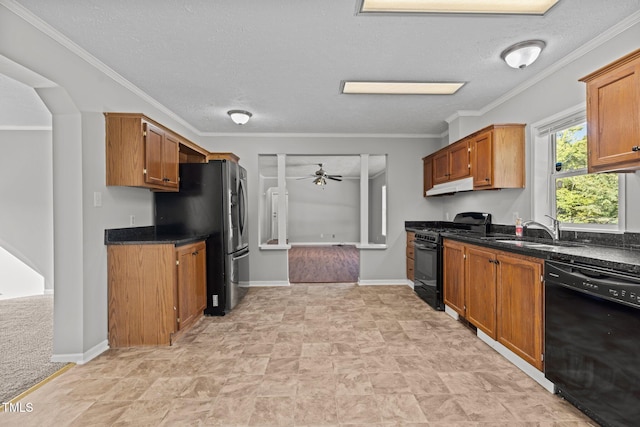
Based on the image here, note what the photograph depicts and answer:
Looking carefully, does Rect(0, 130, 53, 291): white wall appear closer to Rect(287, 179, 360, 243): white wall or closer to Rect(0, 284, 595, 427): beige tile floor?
Rect(0, 284, 595, 427): beige tile floor

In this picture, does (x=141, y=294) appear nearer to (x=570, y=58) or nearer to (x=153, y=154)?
(x=153, y=154)

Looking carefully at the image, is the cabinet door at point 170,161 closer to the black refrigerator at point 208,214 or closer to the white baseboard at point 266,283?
the black refrigerator at point 208,214

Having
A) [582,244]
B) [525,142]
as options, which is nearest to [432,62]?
[525,142]

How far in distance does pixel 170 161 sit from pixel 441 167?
347 centimetres

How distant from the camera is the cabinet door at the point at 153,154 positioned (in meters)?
2.75

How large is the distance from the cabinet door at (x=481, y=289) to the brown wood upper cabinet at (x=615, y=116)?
997mm

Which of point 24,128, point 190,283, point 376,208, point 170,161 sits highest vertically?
point 24,128

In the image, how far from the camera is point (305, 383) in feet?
6.97

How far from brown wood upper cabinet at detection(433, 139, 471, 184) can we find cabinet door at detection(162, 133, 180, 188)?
3292mm

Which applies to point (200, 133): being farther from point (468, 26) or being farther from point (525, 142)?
point (525, 142)

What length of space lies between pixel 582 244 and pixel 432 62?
188cm

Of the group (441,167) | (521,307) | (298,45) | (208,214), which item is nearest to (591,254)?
(521,307)

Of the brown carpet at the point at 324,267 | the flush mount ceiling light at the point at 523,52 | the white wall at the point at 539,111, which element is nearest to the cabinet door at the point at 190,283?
the brown carpet at the point at 324,267

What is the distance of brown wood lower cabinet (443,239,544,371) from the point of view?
6.85 feet
